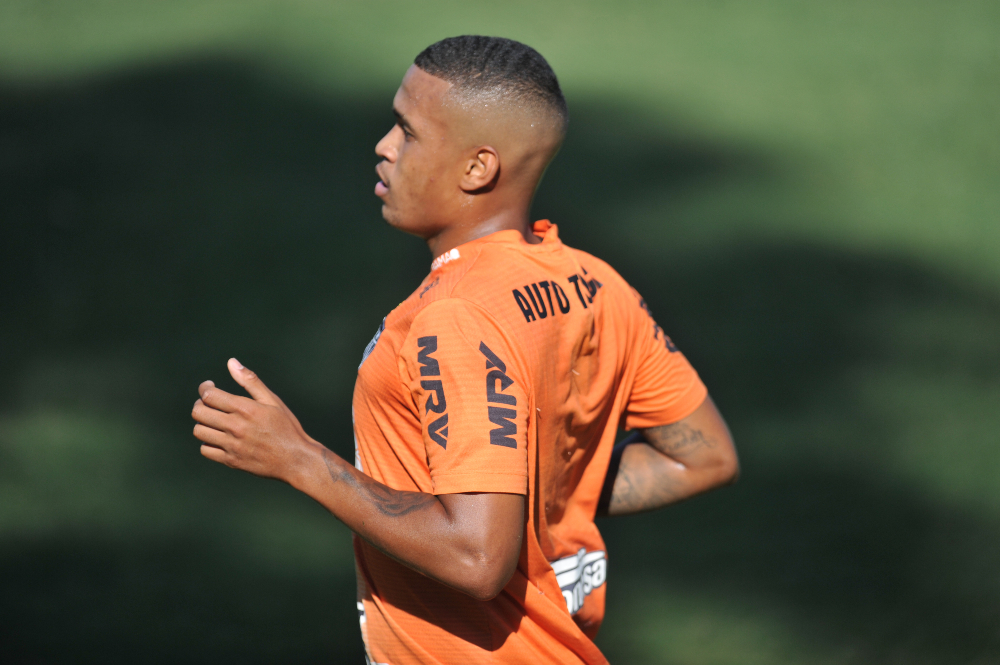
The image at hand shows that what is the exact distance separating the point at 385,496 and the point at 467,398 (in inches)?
7.3

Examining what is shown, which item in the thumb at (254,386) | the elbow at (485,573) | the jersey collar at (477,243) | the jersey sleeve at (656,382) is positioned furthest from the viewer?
the jersey sleeve at (656,382)

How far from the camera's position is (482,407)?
4.04ft

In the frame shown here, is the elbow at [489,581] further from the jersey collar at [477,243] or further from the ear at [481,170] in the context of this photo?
the ear at [481,170]

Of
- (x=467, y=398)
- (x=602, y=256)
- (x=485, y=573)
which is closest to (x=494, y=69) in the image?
(x=467, y=398)

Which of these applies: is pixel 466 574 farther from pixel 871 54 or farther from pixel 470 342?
pixel 871 54

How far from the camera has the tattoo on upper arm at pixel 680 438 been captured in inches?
67.5

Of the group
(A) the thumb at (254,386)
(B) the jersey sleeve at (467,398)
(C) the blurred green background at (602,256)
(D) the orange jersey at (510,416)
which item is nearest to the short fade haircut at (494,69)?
(D) the orange jersey at (510,416)

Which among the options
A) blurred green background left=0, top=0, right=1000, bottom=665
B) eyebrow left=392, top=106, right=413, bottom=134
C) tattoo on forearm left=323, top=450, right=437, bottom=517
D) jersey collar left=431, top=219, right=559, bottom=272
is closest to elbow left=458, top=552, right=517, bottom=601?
tattoo on forearm left=323, top=450, right=437, bottom=517

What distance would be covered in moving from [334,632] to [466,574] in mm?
1726

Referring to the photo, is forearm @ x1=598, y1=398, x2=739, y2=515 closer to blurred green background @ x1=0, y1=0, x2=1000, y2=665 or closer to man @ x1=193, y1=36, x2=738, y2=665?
man @ x1=193, y1=36, x2=738, y2=665

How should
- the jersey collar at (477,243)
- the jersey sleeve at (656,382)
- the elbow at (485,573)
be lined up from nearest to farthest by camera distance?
the elbow at (485,573), the jersey collar at (477,243), the jersey sleeve at (656,382)

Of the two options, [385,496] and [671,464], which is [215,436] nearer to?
[385,496]

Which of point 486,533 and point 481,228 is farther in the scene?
point 481,228

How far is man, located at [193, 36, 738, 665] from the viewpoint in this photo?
123 centimetres
